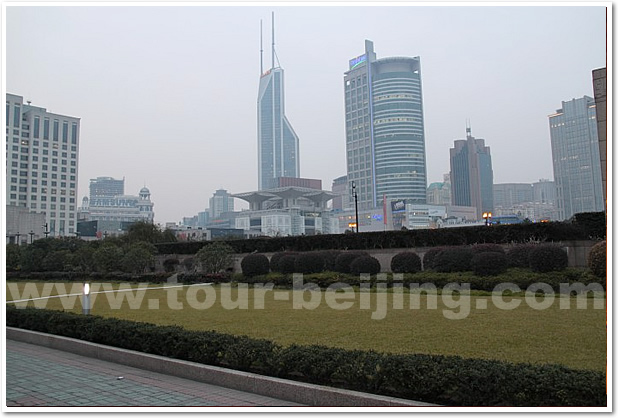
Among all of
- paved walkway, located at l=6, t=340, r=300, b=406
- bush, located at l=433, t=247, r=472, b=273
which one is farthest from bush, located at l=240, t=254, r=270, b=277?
paved walkway, located at l=6, t=340, r=300, b=406

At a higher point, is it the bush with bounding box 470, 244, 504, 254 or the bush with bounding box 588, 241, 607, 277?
the bush with bounding box 470, 244, 504, 254

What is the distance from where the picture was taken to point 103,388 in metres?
5.24

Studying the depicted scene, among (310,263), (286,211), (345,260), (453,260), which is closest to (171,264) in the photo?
(310,263)

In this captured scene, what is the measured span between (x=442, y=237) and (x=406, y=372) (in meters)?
16.3

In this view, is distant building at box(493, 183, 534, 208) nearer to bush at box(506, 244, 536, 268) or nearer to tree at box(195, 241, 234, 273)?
tree at box(195, 241, 234, 273)

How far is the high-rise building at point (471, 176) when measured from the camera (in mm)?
185625

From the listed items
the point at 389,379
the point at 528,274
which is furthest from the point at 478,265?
the point at 389,379

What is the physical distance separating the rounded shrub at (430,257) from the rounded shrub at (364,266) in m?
1.83

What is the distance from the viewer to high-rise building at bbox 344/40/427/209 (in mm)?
146750

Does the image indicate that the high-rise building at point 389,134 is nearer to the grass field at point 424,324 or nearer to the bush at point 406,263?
the bush at point 406,263

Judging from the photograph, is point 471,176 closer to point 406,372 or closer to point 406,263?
point 406,263

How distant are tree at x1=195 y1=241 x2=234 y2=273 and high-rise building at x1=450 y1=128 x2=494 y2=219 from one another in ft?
561

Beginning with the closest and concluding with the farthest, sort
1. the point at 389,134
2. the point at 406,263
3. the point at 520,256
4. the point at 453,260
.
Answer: the point at 520,256
the point at 453,260
the point at 406,263
the point at 389,134

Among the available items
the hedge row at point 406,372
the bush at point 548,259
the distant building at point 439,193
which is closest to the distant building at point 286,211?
the distant building at point 439,193
